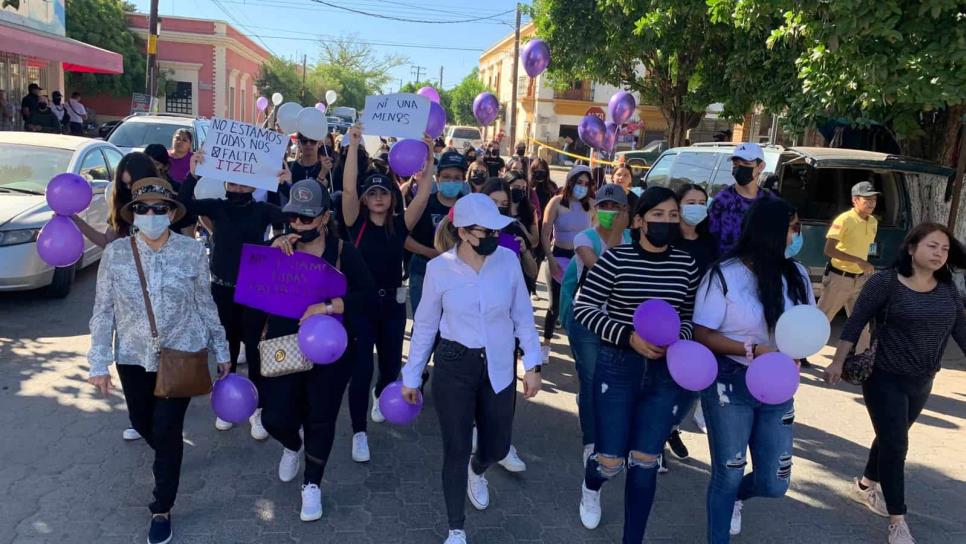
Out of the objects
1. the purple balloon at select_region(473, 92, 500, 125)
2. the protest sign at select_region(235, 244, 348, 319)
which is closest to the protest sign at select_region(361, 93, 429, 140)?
the protest sign at select_region(235, 244, 348, 319)

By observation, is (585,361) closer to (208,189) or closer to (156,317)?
(156,317)

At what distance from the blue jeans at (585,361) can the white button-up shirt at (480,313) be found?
72 centimetres

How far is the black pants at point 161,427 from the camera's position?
11.7 feet

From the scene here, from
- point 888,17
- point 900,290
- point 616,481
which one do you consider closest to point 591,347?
point 616,481

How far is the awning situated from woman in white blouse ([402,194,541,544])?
58.7 feet

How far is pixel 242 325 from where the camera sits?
486 centimetres

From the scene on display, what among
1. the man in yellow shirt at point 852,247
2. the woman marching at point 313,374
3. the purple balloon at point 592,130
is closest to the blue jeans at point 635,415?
the woman marching at point 313,374

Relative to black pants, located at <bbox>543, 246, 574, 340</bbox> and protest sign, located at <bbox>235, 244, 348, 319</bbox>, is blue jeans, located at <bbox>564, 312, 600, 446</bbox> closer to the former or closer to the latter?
protest sign, located at <bbox>235, 244, 348, 319</bbox>

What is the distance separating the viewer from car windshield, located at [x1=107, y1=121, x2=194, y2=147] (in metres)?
11.8

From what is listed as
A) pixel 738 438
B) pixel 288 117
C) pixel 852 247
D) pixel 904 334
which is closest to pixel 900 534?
pixel 904 334

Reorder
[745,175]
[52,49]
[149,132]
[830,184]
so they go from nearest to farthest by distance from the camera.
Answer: [745,175]
[830,184]
[149,132]
[52,49]

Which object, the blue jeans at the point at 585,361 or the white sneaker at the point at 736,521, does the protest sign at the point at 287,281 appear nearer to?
the blue jeans at the point at 585,361

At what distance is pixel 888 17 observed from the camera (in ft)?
23.9

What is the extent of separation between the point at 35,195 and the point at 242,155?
4451 millimetres
